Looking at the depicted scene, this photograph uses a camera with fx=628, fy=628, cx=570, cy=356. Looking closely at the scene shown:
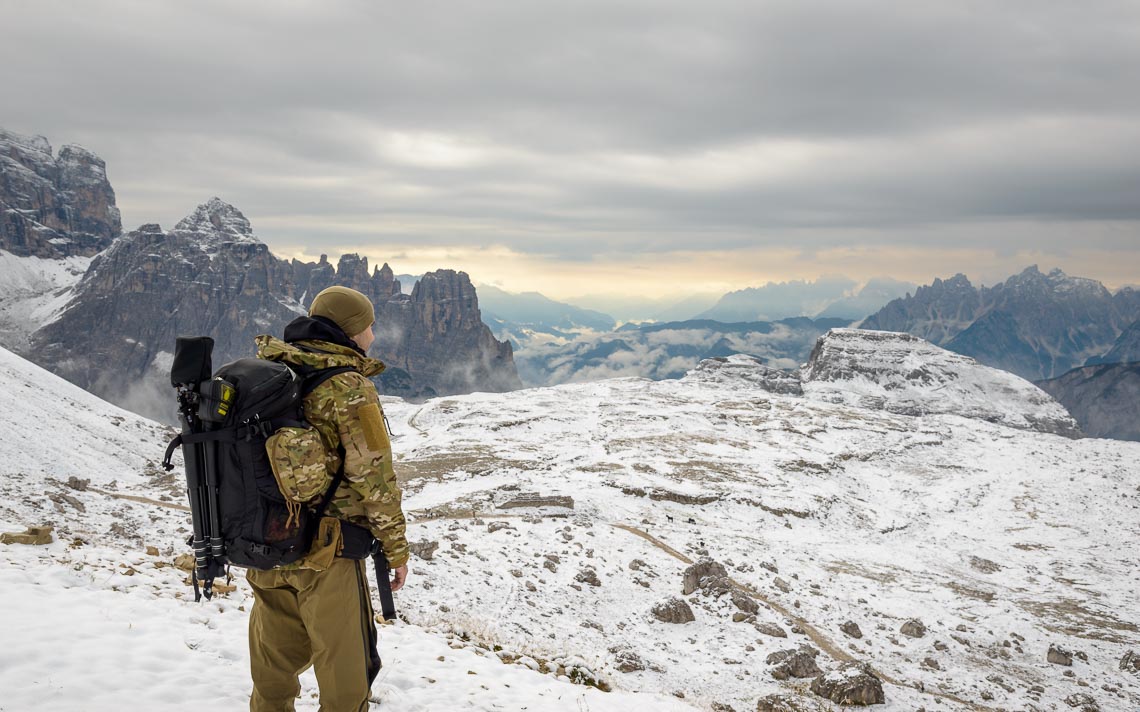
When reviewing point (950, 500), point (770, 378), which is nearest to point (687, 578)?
point (950, 500)

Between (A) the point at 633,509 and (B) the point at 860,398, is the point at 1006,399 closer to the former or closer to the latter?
(B) the point at 860,398

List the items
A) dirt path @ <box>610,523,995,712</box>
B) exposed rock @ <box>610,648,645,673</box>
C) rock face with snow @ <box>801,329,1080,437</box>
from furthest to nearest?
rock face with snow @ <box>801,329,1080,437</box>
dirt path @ <box>610,523,995,712</box>
exposed rock @ <box>610,648,645,673</box>

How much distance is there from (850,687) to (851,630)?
678 cm

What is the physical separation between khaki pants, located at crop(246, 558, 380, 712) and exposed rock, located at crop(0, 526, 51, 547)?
9461 mm

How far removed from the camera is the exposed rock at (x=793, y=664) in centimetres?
1655

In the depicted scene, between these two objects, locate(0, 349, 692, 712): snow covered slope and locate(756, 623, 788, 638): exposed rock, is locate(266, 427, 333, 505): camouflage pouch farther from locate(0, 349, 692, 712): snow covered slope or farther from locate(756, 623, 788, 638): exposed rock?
locate(756, 623, 788, 638): exposed rock

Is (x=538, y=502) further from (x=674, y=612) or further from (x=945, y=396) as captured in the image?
(x=945, y=396)

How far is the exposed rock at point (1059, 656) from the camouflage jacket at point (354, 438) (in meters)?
25.3

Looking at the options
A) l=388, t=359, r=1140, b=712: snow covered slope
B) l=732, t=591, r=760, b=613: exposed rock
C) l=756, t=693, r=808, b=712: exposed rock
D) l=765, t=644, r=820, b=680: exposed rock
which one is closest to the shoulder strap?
l=388, t=359, r=1140, b=712: snow covered slope

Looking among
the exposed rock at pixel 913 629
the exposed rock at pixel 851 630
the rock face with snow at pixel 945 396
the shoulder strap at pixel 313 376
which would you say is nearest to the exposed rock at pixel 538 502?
the exposed rock at pixel 851 630

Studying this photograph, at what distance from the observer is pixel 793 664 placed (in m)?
16.8

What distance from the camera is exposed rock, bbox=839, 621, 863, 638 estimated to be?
21.2 metres

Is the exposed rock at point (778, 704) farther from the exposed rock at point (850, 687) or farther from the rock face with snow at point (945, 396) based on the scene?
the rock face with snow at point (945, 396)

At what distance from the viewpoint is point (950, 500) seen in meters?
53.0
